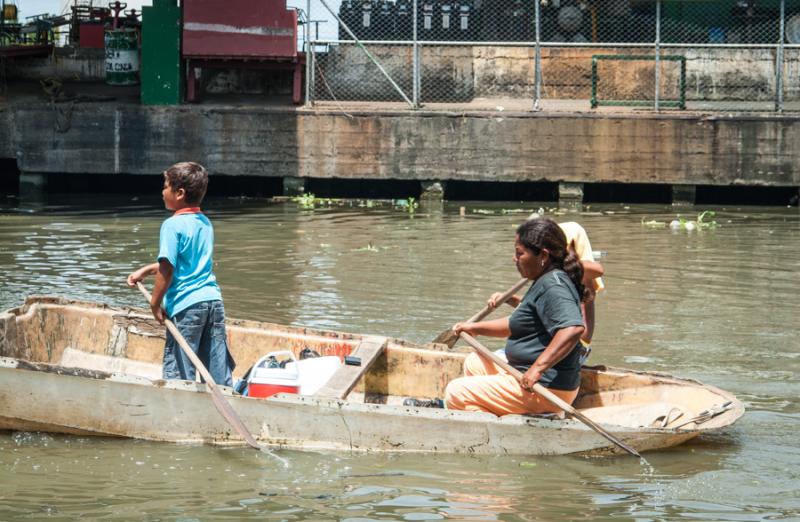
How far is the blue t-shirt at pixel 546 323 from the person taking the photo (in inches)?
267

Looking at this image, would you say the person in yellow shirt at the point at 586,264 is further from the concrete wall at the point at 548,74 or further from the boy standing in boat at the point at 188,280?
the concrete wall at the point at 548,74

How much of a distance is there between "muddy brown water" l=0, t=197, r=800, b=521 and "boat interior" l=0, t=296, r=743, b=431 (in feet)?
1.13

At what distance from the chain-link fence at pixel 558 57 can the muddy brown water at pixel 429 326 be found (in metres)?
2.67

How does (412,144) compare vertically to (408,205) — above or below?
above

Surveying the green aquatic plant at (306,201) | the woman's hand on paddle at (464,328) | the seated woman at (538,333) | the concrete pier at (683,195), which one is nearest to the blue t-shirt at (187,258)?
the woman's hand on paddle at (464,328)

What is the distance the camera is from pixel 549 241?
270 inches

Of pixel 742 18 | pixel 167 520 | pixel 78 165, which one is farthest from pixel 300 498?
pixel 742 18

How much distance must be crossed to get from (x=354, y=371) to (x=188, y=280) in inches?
51.4

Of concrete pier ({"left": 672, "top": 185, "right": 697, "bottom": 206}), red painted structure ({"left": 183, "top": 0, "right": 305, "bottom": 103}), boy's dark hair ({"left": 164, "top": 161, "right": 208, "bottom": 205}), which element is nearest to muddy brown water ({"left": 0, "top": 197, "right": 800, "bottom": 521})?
concrete pier ({"left": 672, "top": 185, "right": 697, "bottom": 206})

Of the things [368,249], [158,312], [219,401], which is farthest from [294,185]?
[219,401]

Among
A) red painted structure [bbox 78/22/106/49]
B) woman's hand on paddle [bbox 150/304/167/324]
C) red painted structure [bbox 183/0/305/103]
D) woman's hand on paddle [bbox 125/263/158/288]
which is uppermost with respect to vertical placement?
red painted structure [bbox 78/22/106/49]

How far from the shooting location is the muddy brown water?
660 cm

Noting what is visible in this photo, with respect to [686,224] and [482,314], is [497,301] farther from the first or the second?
[686,224]

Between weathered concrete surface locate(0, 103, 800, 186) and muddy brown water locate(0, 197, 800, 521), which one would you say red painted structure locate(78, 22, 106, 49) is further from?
muddy brown water locate(0, 197, 800, 521)
